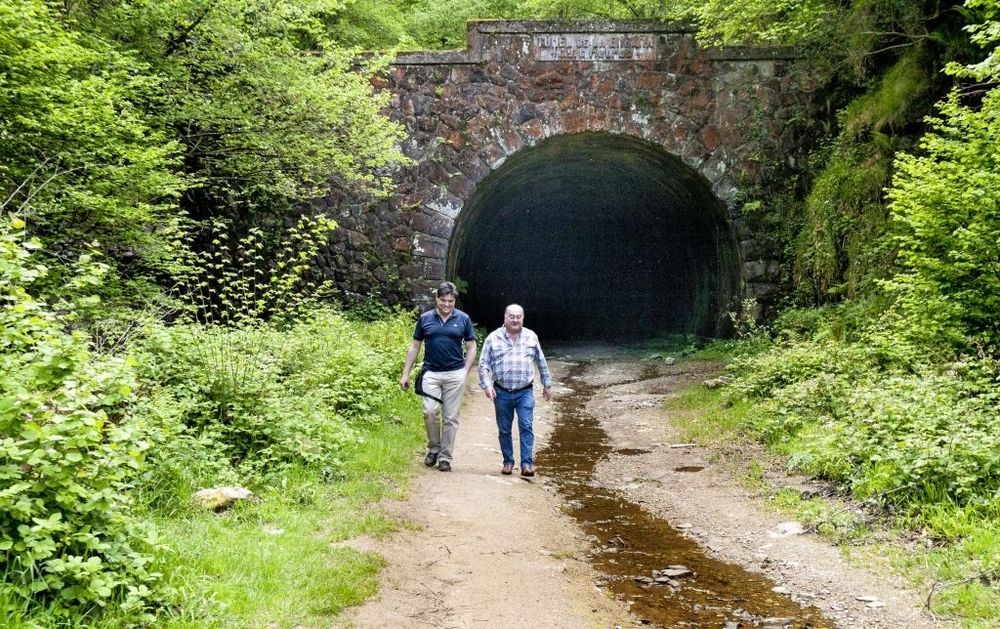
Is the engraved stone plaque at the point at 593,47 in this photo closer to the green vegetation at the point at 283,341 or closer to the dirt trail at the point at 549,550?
the green vegetation at the point at 283,341

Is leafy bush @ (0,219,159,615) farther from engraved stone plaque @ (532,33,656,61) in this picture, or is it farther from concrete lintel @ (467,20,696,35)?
engraved stone plaque @ (532,33,656,61)

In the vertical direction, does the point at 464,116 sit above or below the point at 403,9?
below

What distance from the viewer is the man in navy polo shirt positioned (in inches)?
273

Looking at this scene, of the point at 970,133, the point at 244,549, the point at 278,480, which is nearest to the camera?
the point at 244,549

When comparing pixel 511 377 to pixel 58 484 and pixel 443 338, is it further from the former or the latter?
pixel 58 484

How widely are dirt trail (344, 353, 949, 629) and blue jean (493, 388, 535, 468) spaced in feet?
0.92

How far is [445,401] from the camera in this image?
23.0 ft

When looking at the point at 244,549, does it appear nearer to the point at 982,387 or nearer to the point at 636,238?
the point at 982,387

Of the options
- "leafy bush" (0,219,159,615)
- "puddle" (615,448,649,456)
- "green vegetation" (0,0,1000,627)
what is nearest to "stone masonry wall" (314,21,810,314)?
"green vegetation" (0,0,1000,627)

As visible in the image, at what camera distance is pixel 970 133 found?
6.71 metres

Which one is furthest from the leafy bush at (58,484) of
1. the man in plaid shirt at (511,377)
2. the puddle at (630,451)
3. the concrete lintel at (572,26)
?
the concrete lintel at (572,26)

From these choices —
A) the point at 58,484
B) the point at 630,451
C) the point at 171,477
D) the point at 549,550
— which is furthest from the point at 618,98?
the point at 58,484

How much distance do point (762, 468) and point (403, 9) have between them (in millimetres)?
18932

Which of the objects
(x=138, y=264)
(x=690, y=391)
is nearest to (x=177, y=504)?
(x=138, y=264)
